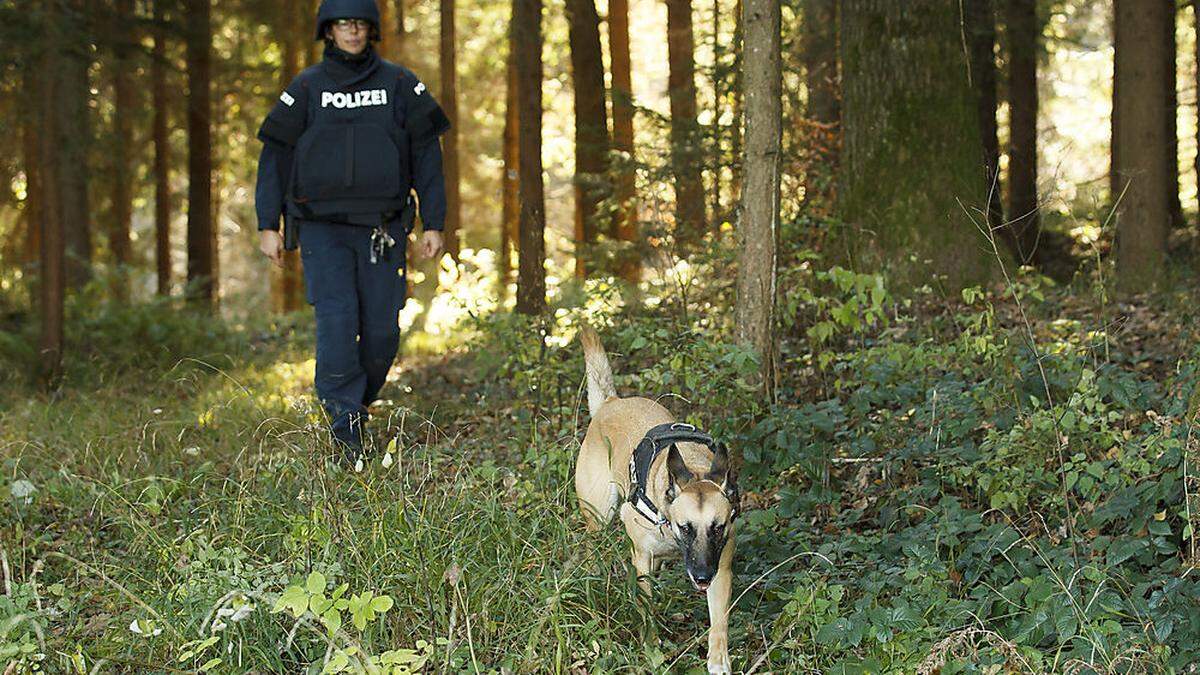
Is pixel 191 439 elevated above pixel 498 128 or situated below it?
below

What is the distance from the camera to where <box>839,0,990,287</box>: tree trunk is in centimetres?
855

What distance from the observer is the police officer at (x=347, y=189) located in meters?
7.07

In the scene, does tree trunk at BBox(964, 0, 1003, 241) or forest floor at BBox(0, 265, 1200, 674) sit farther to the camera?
tree trunk at BBox(964, 0, 1003, 241)

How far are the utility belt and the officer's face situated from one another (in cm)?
100

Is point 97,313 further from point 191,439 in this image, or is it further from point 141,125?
point 141,125

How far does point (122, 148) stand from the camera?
57.6 feet

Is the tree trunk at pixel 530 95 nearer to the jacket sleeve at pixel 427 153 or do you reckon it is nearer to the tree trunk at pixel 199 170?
the jacket sleeve at pixel 427 153

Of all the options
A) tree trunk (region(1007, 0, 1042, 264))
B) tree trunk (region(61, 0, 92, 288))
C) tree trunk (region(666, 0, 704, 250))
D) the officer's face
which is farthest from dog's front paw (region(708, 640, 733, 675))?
tree trunk (region(1007, 0, 1042, 264))

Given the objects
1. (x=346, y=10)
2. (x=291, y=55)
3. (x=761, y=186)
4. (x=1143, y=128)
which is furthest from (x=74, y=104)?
(x=1143, y=128)

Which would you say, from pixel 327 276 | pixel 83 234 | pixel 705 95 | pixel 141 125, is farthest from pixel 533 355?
pixel 141 125

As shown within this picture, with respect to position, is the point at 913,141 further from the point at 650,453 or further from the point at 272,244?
the point at 650,453

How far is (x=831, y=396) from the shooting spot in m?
6.95

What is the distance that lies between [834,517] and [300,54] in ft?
71.2

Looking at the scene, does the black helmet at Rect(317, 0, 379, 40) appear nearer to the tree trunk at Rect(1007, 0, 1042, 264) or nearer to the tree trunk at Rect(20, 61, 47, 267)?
the tree trunk at Rect(20, 61, 47, 267)
